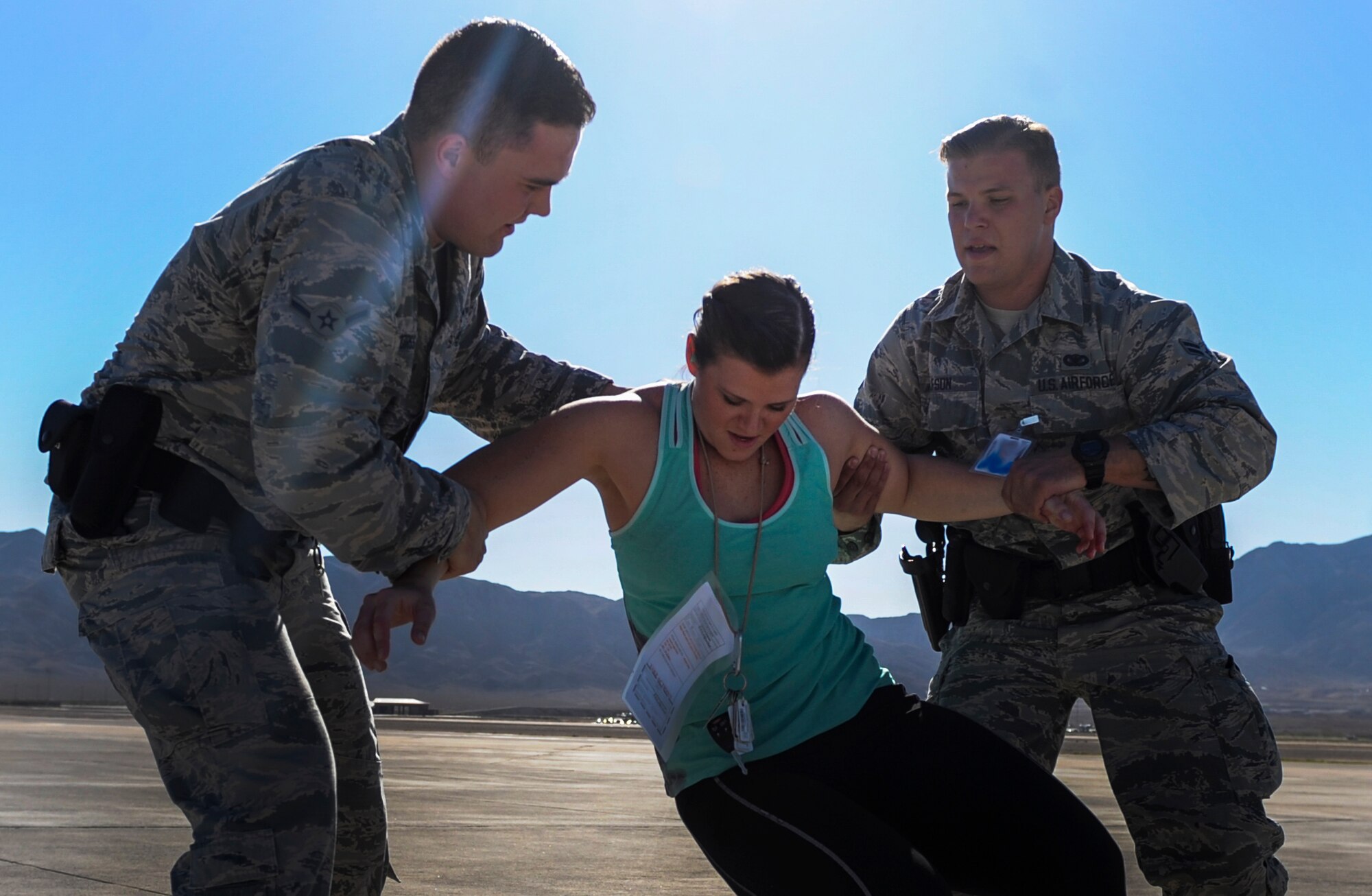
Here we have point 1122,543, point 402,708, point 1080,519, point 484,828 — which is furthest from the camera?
point 402,708

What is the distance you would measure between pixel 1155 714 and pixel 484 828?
491 cm

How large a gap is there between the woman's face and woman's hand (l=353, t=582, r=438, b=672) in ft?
2.96

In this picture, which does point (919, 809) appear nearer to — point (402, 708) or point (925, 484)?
point (925, 484)

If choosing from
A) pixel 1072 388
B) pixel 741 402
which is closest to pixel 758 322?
pixel 741 402

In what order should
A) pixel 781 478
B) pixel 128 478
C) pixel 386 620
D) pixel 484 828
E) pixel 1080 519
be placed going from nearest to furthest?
pixel 128 478 < pixel 386 620 < pixel 781 478 < pixel 1080 519 < pixel 484 828

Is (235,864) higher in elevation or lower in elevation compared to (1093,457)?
lower

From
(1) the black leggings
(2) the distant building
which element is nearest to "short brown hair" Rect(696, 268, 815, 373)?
(1) the black leggings

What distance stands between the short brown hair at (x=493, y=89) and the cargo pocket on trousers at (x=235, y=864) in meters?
1.42

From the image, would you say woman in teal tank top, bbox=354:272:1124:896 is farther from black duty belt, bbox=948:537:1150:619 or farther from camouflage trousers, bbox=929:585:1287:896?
black duty belt, bbox=948:537:1150:619

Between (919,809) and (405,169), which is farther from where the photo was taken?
(919,809)

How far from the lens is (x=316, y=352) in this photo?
2.36 m

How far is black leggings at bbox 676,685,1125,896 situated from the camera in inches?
113

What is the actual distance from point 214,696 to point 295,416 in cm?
55

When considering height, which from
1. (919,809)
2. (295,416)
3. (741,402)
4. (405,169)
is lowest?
(919,809)
